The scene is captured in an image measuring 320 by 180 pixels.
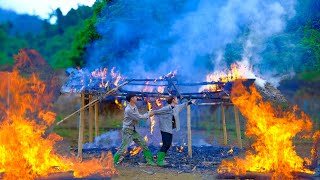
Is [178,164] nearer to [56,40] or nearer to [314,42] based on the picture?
[314,42]

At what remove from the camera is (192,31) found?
1263 centimetres

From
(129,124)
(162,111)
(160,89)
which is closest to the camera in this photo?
(129,124)

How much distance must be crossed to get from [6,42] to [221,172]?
2189 cm

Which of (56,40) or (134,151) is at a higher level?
(56,40)

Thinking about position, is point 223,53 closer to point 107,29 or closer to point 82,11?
point 107,29

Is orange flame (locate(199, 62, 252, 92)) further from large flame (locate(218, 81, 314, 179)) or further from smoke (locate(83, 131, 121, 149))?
smoke (locate(83, 131, 121, 149))

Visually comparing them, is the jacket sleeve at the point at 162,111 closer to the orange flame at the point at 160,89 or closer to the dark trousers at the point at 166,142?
the dark trousers at the point at 166,142

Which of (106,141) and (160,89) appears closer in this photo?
(160,89)

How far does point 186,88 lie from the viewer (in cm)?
1266

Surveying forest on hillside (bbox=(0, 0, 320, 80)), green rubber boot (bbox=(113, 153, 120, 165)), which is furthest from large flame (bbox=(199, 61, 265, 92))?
Answer: green rubber boot (bbox=(113, 153, 120, 165))

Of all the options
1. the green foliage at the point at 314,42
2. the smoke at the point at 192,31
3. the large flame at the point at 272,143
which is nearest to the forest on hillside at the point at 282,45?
the green foliage at the point at 314,42

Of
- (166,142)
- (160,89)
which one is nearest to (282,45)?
(160,89)

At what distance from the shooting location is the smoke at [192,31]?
12.3 m

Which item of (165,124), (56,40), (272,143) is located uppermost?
(56,40)
